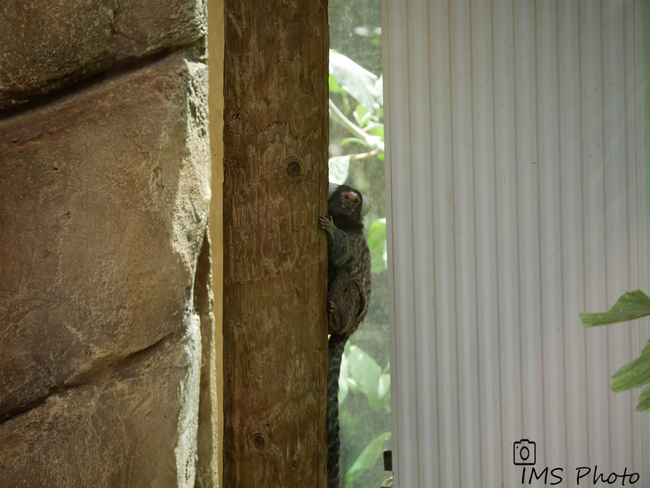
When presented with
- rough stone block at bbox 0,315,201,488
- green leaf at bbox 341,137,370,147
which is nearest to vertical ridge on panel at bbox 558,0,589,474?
green leaf at bbox 341,137,370,147

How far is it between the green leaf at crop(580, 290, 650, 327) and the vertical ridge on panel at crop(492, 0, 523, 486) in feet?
5.51

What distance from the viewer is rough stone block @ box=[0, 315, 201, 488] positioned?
0.88 metres

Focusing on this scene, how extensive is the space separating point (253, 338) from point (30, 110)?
3.22 ft

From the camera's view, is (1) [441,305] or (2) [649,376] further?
(1) [441,305]

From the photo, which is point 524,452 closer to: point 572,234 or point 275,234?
point 572,234

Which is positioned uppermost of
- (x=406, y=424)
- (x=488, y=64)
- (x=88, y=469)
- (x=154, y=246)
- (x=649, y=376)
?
(x=488, y=64)

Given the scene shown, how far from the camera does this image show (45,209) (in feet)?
2.92

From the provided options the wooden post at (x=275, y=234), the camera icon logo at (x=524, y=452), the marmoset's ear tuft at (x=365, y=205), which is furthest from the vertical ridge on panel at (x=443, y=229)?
the wooden post at (x=275, y=234)

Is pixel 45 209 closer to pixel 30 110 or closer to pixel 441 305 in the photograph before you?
→ pixel 30 110

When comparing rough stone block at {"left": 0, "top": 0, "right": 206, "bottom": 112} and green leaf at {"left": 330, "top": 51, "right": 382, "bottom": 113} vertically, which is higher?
green leaf at {"left": 330, "top": 51, "right": 382, "bottom": 113}

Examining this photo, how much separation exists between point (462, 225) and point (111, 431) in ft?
6.86

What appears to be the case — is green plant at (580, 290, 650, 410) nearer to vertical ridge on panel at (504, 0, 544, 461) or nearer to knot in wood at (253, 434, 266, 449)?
knot in wood at (253, 434, 266, 449)

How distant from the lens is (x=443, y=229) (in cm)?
273

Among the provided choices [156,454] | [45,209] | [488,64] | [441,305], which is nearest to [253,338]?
[156,454]
